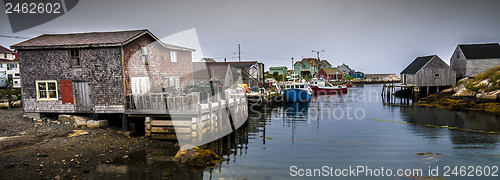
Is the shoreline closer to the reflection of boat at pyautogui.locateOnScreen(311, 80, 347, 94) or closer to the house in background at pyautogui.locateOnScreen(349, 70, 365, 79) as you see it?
the reflection of boat at pyautogui.locateOnScreen(311, 80, 347, 94)

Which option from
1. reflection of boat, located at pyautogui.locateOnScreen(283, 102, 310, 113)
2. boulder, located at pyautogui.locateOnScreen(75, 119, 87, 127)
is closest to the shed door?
boulder, located at pyautogui.locateOnScreen(75, 119, 87, 127)

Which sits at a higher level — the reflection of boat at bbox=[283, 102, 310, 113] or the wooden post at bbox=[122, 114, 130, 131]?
the wooden post at bbox=[122, 114, 130, 131]

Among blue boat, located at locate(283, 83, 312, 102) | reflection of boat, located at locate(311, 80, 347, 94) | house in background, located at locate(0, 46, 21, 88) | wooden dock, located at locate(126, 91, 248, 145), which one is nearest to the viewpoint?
wooden dock, located at locate(126, 91, 248, 145)

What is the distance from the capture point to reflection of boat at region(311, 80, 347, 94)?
72.8m

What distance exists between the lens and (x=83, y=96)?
61.8 ft

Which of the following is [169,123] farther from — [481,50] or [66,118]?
[481,50]

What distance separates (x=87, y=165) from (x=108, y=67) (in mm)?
7561

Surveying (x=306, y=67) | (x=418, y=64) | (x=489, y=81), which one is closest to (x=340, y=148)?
(x=489, y=81)

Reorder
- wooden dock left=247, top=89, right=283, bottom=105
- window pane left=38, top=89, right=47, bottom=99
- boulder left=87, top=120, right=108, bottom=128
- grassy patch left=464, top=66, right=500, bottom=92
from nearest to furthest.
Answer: boulder left=87, top=120, right=108, bottom=128, window pane left=38, top=89, right=47, bottom=99, grassy patch left=464, top=66, right=500, bottom=92, wooden dock left=247, top=89, right=283, bottom=105

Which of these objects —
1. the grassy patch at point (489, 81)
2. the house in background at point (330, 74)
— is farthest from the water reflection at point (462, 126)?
the house in background at point (330, 74)

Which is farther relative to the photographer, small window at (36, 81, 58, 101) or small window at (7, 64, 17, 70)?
small window at (7, 64, 17, 70)

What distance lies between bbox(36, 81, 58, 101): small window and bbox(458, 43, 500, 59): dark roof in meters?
61.6

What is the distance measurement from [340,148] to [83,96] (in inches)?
718

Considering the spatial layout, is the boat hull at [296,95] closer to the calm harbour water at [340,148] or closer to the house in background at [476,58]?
the calm harbour water at [340,148]
